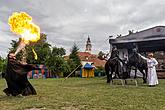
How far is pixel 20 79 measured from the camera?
960cm

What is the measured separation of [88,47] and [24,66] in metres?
103

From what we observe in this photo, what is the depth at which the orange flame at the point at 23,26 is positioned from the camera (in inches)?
412

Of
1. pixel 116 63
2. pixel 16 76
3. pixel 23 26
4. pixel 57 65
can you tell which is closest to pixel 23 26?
pixel 23 26

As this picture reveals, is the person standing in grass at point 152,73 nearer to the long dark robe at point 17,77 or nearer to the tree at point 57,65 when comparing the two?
the long dark robe at point 17,77

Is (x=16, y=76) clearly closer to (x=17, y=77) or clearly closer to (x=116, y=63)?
(x=17, y=77)

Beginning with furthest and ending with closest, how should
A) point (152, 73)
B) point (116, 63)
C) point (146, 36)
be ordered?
point (146, 36), point (116, 63), point (152, 73)

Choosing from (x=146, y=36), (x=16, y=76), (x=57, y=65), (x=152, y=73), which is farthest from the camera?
(x=57, y=65)

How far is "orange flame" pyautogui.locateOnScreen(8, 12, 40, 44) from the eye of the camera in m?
10.5

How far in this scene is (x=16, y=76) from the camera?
9.55 metres

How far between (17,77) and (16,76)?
0.17ft

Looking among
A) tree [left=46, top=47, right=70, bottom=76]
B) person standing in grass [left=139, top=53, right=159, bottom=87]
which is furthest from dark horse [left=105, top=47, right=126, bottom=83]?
tree [left=46, top=47, right=70, bottom=76]

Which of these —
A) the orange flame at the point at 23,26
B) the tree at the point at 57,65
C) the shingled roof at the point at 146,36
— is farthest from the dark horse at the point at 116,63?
the tree at the point at 57,65

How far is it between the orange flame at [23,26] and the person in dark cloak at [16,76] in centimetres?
113

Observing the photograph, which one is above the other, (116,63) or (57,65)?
(57,65)
